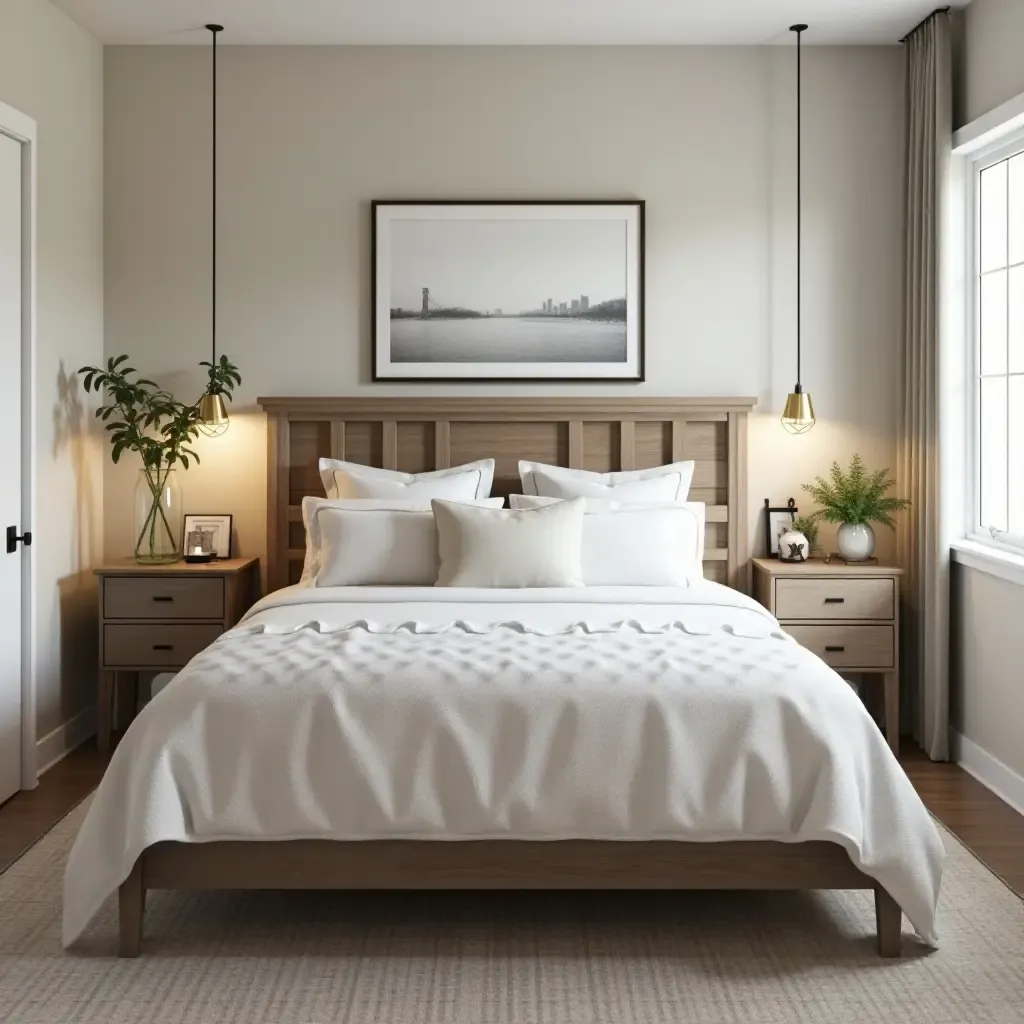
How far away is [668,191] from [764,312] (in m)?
0.66

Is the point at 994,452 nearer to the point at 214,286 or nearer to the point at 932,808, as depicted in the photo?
the point at 932,808

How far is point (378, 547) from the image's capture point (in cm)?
424

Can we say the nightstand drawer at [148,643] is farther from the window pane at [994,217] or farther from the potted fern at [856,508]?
the window pane at [994,217]

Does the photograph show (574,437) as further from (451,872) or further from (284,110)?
(451,872)

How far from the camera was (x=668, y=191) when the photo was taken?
4.94m

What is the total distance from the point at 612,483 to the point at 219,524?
1.71m

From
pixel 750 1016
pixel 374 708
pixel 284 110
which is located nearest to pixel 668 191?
pixel 284 110

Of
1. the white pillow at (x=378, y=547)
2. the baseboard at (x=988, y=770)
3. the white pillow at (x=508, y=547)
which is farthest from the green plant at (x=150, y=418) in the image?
the baseboard at (x=988, y=770)

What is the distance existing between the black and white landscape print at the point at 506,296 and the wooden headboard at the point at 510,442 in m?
0.18

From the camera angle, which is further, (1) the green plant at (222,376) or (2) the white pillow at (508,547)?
(1) the green plant at (222,376)

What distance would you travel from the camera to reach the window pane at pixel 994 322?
4324 millimetres

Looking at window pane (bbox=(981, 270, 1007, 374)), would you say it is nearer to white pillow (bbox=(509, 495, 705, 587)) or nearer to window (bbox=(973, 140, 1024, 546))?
window (bbox=(973, 140, 1024, 546))

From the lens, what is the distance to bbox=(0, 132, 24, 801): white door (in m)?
3.95

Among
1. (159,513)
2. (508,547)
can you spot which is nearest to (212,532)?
(159,513)
